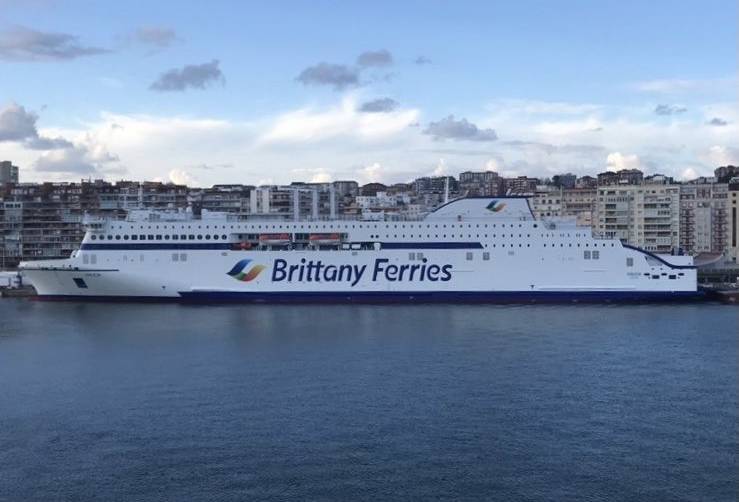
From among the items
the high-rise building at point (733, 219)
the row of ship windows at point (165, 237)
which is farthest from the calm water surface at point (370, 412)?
the high-rise building at point (733, 219)

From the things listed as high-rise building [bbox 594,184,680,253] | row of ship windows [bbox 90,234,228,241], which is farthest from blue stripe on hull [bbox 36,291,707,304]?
high-rise building [bbox 594,184,680,253]

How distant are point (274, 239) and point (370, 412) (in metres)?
16.6

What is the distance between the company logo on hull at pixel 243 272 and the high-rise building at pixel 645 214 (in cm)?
2735

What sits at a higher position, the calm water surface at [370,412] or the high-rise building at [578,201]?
the high-rise building at [578,201]

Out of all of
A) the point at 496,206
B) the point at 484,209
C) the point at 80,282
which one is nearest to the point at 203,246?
the point at 80,282

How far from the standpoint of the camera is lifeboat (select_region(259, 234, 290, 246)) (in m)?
29.9

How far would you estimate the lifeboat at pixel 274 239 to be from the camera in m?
29.9

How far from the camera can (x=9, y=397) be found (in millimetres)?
15086

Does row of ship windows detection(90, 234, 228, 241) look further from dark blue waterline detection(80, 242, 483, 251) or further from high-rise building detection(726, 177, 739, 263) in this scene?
high-rise building detection(726, 177, 739, 263)

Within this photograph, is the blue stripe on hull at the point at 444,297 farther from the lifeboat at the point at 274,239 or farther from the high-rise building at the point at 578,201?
the high-rise building at the point at 578,201

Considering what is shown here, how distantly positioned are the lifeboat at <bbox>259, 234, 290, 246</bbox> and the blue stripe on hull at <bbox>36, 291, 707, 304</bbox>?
1.78 meters

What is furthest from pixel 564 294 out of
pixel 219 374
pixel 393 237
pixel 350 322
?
pixel 219 374

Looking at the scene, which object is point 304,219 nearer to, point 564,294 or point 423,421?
point 564,294

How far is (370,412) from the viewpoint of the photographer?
45.4 ft
